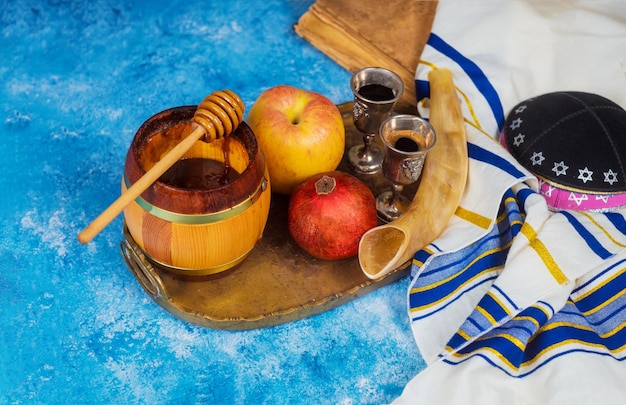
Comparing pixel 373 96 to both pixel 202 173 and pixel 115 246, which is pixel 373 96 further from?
pixel 115 246

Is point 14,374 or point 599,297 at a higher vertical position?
point 599,297

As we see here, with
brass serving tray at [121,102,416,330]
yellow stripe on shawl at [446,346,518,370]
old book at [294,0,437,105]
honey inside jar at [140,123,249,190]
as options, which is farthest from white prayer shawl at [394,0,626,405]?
honey inside jar at [140,123,249,190]

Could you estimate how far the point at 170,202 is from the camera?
0.90 m

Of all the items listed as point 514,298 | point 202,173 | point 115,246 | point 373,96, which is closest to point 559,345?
point 514,298

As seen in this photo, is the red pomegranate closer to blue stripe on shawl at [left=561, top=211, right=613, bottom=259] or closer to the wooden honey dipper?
the wooden honey dipper

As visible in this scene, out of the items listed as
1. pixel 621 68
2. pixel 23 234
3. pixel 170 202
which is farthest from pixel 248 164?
pixel 621 68

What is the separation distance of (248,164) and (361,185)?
21 cm

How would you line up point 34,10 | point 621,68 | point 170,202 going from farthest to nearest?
point 34,10 → point 621,68 → point 170,202

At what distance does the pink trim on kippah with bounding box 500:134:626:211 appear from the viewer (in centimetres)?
115

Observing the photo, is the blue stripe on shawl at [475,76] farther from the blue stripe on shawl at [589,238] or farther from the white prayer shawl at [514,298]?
the blue stripe on shawl at [589,238]

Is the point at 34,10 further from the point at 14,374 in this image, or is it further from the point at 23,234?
the point at 14,374

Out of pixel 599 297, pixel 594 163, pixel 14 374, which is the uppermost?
pixel 594 163

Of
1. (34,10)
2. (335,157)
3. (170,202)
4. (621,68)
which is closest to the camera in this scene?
(170,202)

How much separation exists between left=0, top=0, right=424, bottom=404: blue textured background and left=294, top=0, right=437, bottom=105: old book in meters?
0.04
